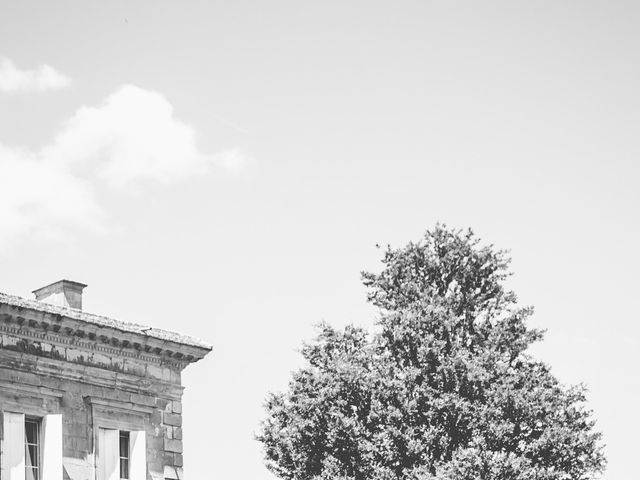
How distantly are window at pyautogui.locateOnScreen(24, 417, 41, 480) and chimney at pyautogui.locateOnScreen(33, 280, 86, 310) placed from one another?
354 centimetres

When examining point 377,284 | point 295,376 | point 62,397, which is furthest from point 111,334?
point 377,284

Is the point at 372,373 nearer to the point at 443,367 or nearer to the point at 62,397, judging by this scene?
the point at 443,367

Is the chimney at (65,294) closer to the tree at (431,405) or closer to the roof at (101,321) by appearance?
the roof at (101,321)

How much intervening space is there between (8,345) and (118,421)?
3702mm

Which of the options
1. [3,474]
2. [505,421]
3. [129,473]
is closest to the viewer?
[3,474]

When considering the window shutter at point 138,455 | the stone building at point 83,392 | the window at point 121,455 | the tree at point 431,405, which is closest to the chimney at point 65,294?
the stone building at point 83,392

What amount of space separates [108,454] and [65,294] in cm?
434

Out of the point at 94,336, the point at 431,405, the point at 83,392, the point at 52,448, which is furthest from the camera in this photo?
the point at 431,405

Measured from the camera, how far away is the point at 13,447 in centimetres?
2966

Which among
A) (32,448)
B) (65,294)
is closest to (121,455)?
(32,448)

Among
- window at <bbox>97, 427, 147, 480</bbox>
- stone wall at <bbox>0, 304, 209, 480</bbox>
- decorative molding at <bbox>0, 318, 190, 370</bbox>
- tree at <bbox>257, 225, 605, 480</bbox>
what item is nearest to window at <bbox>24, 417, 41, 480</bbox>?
stone wall at <bbox>0, 304, 209, 480</bbox>

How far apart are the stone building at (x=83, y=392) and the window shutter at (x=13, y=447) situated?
0.08ft

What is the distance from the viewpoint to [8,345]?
30.0 meters

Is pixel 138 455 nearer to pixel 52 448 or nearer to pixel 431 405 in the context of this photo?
pixel 52 448
